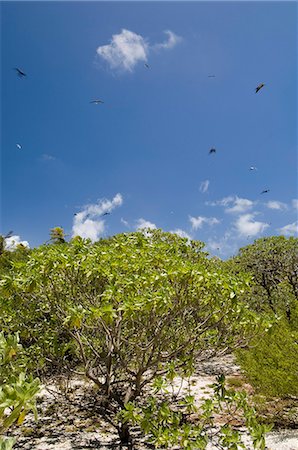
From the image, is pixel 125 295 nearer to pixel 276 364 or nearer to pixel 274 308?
pixel 276 364

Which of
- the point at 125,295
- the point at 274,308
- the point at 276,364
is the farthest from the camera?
the point at 274,308

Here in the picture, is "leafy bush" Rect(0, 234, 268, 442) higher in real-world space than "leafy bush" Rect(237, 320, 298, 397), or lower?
higher

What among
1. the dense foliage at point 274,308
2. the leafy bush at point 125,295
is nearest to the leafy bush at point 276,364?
the dense foliage at point 274,308

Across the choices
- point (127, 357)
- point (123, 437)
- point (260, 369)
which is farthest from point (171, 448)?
point (260, 369)

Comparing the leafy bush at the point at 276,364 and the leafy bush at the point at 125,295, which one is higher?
the leafy bush at the point at 125,295

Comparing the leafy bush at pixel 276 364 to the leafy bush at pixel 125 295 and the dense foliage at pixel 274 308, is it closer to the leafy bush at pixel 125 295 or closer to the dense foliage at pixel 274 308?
the dense foliage at pixel 274 308

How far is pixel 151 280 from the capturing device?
448 cm

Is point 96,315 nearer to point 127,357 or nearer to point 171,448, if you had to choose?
point 127,357

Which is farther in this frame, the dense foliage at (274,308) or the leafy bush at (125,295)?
the dense foliage at (274,308)

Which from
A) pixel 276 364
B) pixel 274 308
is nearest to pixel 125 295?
pixel 276 364

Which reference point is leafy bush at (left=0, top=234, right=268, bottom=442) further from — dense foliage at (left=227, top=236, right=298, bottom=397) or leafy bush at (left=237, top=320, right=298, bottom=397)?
leafy bush at (left=237, top=320, right=298, bottom=397)

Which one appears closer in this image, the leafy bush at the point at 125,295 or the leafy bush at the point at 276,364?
the leafy bush at the point at 125,295

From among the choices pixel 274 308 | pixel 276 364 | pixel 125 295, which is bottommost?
pixel 276 364

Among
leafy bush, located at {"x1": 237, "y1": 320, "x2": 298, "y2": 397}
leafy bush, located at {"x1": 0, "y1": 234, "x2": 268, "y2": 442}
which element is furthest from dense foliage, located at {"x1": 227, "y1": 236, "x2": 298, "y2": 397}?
leafy bush, located at {"x1": 0, "y1": 234, "x2": 268, "y2": 442}
